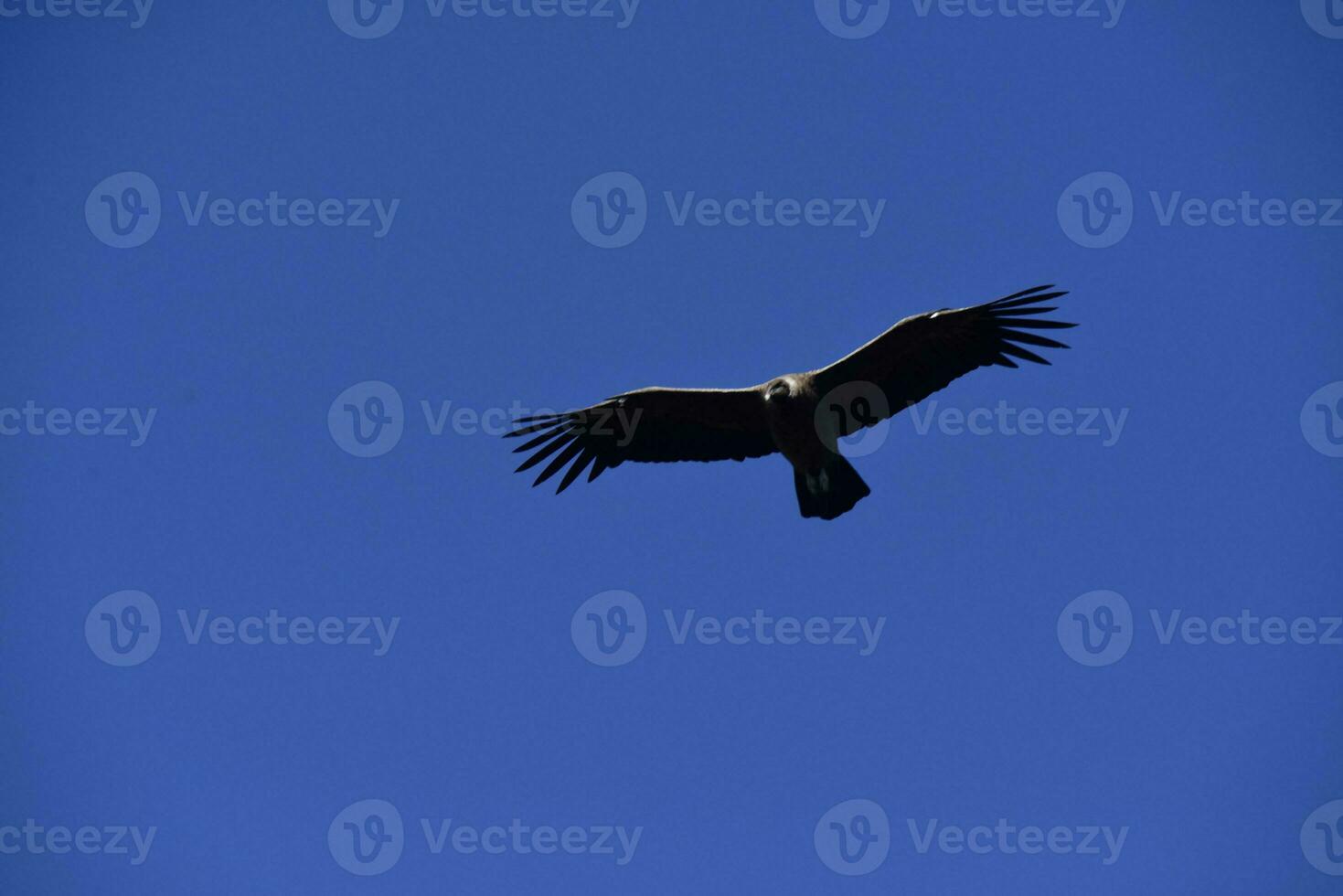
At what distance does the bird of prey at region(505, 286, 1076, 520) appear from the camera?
1184cm

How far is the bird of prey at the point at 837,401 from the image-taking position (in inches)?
466

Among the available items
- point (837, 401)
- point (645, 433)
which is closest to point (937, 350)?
point (837, 401)

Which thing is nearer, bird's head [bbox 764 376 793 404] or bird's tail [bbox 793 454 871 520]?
bird's head [bbox 764 376 793 404]

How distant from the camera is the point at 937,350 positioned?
12148 mm

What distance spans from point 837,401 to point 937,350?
111 centimetres

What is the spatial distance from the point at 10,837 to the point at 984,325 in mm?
11822

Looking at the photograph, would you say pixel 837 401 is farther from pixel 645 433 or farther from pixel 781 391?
pixel 645 433

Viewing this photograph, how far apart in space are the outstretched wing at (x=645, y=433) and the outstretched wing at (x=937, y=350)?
123 centimetres

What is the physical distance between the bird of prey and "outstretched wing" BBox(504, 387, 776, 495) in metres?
0.01

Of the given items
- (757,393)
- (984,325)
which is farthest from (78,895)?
(984,325)

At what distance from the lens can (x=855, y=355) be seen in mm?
11820

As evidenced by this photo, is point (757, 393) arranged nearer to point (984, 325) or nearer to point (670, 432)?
point (670, 432)

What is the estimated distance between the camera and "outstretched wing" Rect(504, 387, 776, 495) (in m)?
12.9

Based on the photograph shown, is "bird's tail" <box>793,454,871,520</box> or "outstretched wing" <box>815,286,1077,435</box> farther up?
"outstretched wing" <box>815,286,1077,435</box>
